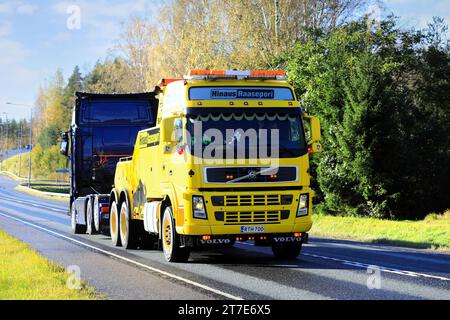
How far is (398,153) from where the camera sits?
32.0 meters

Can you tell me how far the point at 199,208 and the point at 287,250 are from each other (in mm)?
2929

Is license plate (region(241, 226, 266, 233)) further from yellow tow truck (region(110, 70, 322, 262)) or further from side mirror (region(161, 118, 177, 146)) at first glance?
side mirror (region(161, 118, 177, 146))

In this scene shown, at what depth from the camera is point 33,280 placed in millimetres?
11680

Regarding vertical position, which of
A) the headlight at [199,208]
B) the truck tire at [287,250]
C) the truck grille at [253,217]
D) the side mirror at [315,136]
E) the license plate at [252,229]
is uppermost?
the side mirror at [315,136]

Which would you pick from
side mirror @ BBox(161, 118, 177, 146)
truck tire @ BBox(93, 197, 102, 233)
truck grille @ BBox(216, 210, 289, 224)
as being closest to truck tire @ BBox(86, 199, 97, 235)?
truck tire @ BBox(93, 197, 102, 233)

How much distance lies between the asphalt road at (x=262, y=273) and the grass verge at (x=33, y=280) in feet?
1.61

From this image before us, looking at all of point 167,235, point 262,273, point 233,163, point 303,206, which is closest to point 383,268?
point 303,206

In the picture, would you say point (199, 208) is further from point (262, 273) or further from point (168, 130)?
point (262, 273)

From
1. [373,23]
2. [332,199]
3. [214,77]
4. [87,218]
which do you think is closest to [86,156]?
[87,218]

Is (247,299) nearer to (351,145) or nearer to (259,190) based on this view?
(259,190)

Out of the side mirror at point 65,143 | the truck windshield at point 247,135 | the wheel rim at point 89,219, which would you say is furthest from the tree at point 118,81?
the truck windshield at point 247,135

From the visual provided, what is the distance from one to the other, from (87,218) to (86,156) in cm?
185

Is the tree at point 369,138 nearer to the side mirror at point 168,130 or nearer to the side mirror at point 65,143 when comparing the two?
the side mirror at point 65,143

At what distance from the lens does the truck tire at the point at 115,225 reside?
1953 cm
